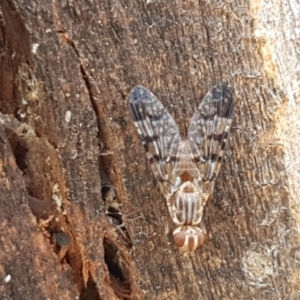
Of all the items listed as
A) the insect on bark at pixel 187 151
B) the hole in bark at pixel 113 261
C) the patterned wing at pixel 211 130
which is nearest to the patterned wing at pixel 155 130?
the insect on bark at pixel 187 151

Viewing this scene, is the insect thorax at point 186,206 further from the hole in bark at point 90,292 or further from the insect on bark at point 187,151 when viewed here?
the hole in bark at point 90,292

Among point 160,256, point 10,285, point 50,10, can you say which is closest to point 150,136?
point 160,256

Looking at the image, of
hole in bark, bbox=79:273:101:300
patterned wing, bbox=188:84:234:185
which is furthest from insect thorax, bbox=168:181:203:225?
hole in bark, bbox=79:273:101:300

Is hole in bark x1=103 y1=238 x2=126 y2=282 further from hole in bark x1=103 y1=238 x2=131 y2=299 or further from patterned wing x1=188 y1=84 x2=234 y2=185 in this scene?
patterned wing x1=188 y1=84 x2=234 y2=185

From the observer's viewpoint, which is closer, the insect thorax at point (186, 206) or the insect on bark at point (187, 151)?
the insect on bark at point (187, 151)

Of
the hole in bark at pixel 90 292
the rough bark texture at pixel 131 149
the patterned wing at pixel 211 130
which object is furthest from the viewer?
the hole in bark at pixel 90 292

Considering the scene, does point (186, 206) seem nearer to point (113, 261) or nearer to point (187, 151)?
point (187, 151)

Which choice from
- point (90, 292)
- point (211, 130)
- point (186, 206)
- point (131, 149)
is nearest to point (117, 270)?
point (90, 292)

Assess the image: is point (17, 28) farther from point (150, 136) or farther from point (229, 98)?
point (229, 98)
